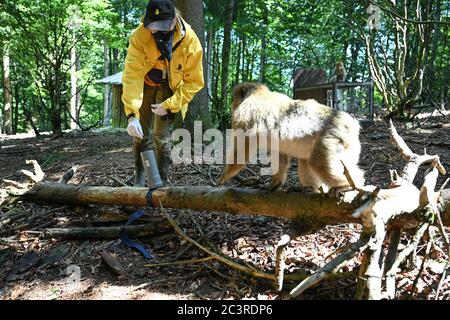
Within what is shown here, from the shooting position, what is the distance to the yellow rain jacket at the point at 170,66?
4.27 m

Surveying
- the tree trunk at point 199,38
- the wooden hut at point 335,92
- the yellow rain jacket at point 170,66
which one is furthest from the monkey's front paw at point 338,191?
the wooden hut at point 335,92

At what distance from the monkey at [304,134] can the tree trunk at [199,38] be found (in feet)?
11.7

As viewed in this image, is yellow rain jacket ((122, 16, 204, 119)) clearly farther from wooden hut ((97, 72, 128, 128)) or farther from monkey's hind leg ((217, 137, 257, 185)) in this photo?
wooden hut ((97, 72, 128, 128))

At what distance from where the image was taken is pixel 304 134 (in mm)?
3588

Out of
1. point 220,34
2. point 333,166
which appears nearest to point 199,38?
point 333,166

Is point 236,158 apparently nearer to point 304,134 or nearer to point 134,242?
point 304,134

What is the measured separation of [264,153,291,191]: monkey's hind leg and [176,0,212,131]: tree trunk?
3849mm

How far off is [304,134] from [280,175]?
19.4 inches

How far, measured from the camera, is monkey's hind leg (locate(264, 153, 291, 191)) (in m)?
3.76

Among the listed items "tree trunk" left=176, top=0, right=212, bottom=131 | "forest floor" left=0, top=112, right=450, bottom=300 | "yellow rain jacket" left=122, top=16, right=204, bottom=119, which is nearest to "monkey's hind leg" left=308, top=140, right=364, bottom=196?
"forest floor" left=0, top=112, right=450, bottom=300

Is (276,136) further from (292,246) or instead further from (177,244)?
(177,244)

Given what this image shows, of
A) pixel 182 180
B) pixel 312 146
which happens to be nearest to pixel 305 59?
pixel 182 180

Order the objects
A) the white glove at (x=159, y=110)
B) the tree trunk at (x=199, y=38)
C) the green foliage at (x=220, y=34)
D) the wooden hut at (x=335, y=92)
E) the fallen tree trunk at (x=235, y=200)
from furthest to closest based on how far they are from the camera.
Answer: the green foliage at (x=220, y=34) → the wooden hut at (x=335, y=92) → the tree trunk at (x=199, y=38) → the white glove at (x=159, y=110) → the fallen tree trunk at (x=235, y=200)

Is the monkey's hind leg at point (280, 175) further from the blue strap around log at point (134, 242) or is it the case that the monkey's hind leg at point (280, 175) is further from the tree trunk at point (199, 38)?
the tree trunk at point (199, 38)
